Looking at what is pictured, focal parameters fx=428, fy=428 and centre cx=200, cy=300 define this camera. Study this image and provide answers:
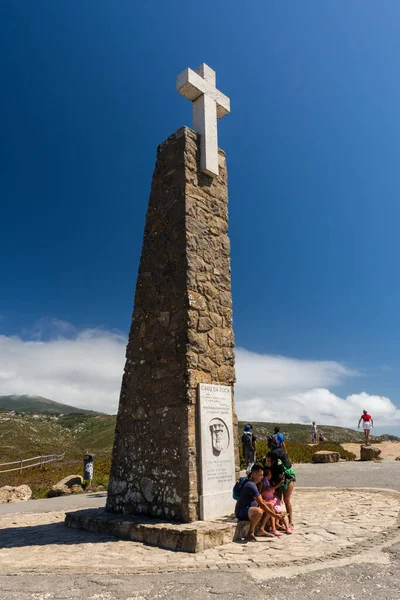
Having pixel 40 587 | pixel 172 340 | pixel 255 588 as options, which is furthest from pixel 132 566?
pixel 172 340

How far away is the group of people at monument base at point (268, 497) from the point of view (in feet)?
19.7

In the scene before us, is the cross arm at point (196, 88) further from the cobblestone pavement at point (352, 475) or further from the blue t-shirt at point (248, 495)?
the cobblestone pavement at point (352, 475)

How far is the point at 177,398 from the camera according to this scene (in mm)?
6809

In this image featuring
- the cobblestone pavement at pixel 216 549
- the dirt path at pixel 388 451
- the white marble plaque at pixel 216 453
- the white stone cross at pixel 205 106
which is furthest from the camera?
the dirt path at pixel 388 451

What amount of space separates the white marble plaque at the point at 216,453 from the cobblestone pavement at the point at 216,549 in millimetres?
980

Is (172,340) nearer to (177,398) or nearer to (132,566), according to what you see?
(177,398)

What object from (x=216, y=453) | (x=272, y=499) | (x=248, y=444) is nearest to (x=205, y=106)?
(x=216, y=453)

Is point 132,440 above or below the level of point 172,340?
below

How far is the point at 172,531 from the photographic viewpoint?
573cm

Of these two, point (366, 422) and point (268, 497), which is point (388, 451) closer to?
point (366, 422)

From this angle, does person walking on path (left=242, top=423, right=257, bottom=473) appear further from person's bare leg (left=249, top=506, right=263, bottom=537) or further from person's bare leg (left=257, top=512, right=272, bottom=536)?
person's bare leg (left=249, top=506, right=263, bottom=537)

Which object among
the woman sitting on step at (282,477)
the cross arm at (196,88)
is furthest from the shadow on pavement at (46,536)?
the cross arm at (196,88)

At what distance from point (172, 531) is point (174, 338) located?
285 cm

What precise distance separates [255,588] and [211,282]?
4.86 metres
